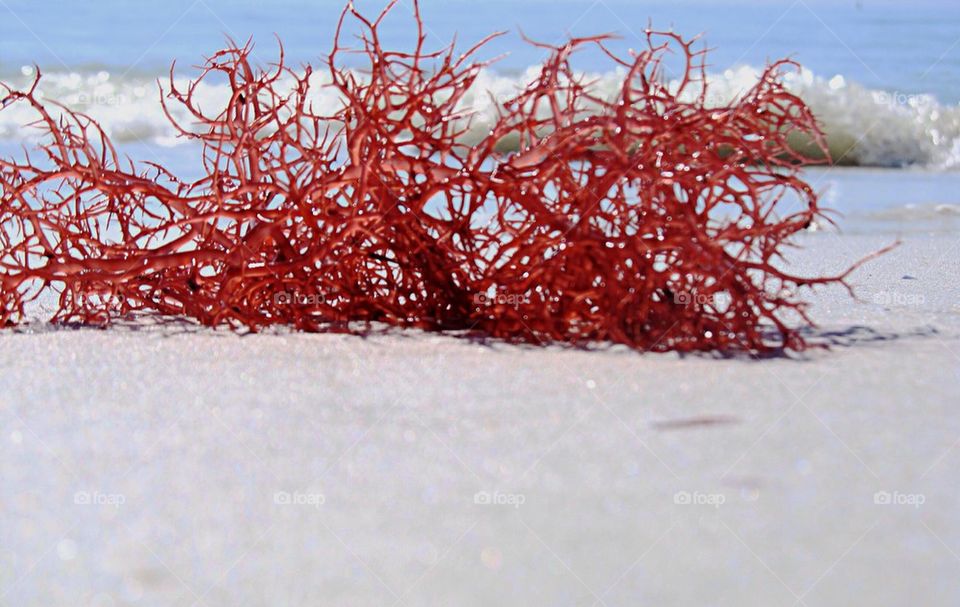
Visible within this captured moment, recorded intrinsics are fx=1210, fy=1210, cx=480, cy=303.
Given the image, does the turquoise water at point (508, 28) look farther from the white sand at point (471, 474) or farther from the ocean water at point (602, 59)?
the white sand at point (471, 474)

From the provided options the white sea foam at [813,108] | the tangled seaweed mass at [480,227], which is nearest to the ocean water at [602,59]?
the white sea foam at [813,108]

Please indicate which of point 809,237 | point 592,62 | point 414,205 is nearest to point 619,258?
point 414,205

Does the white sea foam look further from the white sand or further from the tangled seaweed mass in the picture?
the white sand

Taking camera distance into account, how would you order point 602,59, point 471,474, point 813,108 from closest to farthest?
point 471,474 < point 813,108 < point 602,59

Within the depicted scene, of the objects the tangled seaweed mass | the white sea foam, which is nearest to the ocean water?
the white sea foam

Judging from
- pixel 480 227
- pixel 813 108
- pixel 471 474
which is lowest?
pixel 471 474

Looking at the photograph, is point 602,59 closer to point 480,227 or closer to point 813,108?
point 813,108

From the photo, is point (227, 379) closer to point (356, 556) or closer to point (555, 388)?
point (555, 388)

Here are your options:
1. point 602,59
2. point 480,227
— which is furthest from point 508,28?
point 480,227
